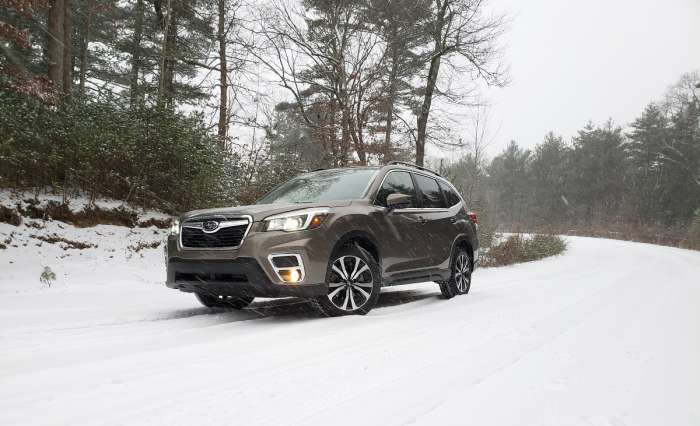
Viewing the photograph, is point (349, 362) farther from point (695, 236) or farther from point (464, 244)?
point (695, 236)

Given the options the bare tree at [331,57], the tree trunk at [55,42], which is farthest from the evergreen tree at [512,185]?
the tree trunk at [55,42]

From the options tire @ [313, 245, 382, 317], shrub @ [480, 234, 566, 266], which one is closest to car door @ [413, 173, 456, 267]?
tire @ [313, 245, 382, 317]

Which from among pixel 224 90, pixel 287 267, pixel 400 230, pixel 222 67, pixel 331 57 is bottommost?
pixel 287 267

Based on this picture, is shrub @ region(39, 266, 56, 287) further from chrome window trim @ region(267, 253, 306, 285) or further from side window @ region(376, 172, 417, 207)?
side window @ region(376, 172, 417, 207)

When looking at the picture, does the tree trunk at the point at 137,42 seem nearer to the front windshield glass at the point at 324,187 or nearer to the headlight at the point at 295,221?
the front windshield glass at the point at 324,187

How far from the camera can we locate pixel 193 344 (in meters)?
3.75

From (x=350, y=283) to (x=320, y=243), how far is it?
2.08 ft

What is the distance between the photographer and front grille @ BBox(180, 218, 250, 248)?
4.65 meters

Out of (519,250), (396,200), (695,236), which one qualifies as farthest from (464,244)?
(695,236)

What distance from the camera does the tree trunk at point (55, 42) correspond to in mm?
11867

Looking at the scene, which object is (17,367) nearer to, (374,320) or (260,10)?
(374,320)

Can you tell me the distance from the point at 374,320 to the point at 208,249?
69.3 inches

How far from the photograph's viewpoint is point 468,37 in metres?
18.3

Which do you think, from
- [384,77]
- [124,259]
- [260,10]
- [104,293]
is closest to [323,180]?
[104,293]
